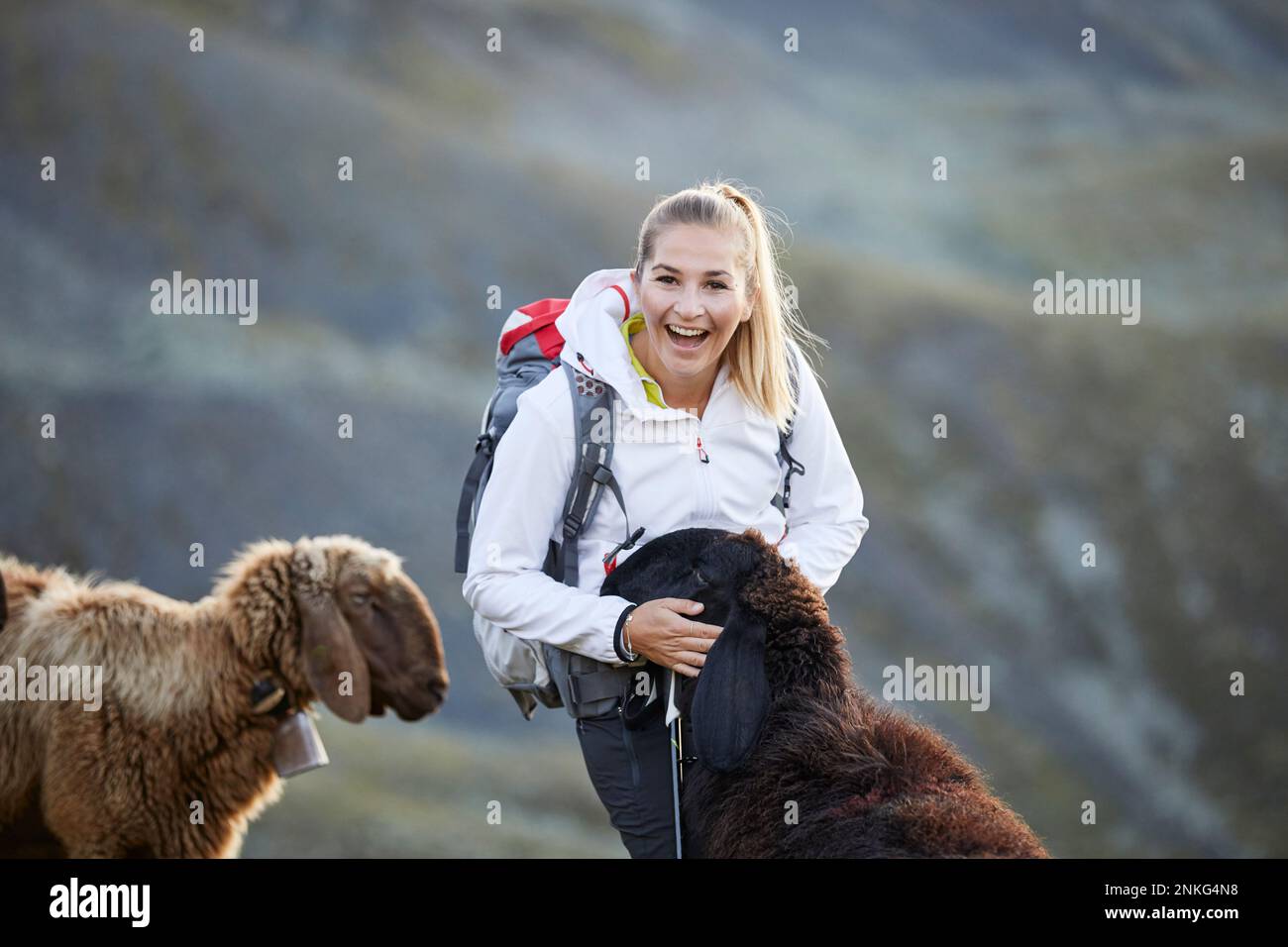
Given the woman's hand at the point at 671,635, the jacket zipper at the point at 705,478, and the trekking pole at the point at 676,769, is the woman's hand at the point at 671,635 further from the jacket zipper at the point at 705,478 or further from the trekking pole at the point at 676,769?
the jacket zipper at the point at 705,478

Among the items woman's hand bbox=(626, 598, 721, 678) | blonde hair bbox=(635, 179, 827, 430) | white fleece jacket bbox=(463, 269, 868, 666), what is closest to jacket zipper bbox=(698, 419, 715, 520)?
white fleece jacket bbox=(463, 269, 868, 666)

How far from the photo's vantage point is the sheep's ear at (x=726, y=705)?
347cm

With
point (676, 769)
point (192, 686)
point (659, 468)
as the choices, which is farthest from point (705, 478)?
point (192, 686)

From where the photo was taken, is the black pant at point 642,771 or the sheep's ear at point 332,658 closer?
the black pant at point 642,771

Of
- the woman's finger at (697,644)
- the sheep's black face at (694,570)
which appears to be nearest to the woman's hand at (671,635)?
the woman's finger at (697,644)

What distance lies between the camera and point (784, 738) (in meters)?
3.58

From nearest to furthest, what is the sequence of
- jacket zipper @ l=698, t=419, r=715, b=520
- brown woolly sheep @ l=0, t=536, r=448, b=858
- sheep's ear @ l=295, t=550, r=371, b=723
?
jacket zipper @ l=698, t=419, r=715, b=520 < brown woolly sheep @ l=0, t=536, r=448, b=858 < sheep's ear @ l=295, t=550, r=371, b=723

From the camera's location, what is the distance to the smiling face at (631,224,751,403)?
3686 mm

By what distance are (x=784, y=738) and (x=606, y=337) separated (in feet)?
4.13

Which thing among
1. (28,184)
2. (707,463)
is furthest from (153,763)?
(28,184)

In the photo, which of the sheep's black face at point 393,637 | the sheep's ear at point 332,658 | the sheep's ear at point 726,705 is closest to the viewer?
the sheep's ear at point 726,705

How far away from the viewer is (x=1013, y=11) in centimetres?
1609

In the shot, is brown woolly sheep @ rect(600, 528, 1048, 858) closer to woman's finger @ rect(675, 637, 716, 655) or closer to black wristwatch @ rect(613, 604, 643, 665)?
woman's finger @ rect(675, 637, 716, 655)

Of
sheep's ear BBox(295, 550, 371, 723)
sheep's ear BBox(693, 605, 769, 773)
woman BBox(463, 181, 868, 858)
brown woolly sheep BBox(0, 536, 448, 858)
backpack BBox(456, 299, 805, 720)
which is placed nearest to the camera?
sheep's ear BBox(693, 605, 769, 773)
